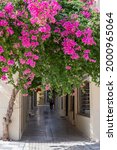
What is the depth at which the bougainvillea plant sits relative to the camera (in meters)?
6.01

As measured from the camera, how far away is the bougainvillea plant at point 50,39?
601 cm

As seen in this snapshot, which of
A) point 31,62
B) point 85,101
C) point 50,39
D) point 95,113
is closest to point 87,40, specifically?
point 50,39

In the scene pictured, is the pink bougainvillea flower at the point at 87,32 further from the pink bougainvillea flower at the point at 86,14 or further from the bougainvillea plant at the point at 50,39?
the pink bougainvillea flower at the point at 86,14

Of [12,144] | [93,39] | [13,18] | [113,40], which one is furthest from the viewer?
[12,144]

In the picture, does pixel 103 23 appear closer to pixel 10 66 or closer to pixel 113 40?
pixel 113 40

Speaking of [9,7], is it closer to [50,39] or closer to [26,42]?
[26,42]

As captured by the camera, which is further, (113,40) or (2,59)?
(2,59)

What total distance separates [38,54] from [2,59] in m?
0.60

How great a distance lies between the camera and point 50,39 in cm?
648

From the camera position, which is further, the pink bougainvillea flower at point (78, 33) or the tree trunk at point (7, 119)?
the tree trunk at point (7, 119)

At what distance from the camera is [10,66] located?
6676 millimetres

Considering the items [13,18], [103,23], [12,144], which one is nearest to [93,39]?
[13,18]

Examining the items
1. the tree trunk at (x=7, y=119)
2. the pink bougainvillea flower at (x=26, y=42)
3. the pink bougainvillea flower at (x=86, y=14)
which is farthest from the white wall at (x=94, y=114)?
the pink bougainvillea flower at (x=26, y=42)

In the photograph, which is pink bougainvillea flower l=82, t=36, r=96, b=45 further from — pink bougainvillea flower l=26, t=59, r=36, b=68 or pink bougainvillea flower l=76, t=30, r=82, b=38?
pink bougainvillea flower l=26, t=59, r=36, b=68
